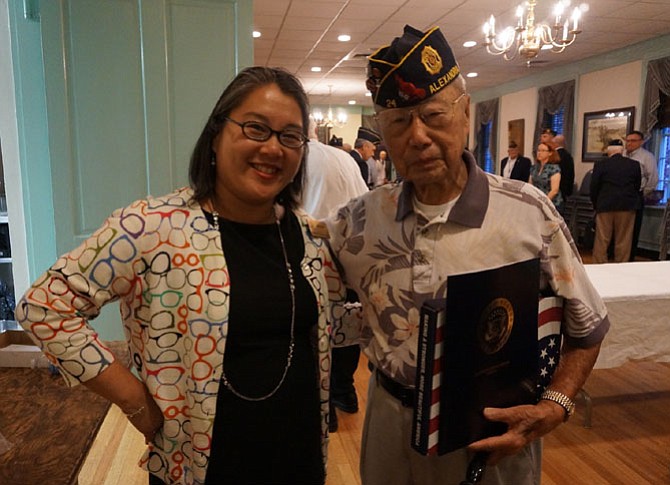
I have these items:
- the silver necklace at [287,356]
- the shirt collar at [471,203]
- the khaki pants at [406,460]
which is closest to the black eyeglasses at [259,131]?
the silver necklace at [287,356]

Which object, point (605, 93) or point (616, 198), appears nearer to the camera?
point (616, 198)

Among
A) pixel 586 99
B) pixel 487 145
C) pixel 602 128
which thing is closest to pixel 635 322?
pixel 602 128

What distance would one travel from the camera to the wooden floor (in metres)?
2.34

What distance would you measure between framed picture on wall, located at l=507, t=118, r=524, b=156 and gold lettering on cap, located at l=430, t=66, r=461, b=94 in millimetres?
10292

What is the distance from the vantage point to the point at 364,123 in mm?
16688

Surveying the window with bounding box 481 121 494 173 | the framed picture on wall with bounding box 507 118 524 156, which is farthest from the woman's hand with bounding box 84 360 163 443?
the window with bounding box 481 121 494 173

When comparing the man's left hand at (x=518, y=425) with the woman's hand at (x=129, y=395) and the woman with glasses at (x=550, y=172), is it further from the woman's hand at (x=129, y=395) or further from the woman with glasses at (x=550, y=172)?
the woman with glasses at (x=550, y=172)

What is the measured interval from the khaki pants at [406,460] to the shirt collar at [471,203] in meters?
0.40

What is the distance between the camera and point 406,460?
1157mm

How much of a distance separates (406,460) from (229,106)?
821 millimetres

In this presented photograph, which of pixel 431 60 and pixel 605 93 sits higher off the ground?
pixel 605 93

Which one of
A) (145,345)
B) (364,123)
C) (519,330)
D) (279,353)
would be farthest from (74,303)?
(364,123)

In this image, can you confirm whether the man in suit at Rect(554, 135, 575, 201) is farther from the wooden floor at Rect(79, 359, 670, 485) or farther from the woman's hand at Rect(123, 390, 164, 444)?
the woman's hand at Rect(123, 390, 164, 444)

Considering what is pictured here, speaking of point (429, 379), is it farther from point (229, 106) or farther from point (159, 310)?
point (229, 106)
